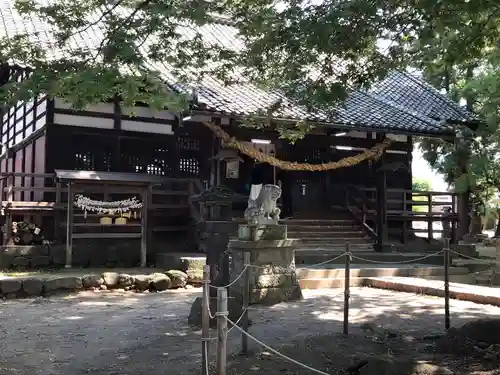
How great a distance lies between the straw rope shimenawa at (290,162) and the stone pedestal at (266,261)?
647cm

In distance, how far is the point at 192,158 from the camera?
701 inches

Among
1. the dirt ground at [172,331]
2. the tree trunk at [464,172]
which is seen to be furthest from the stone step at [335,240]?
the tree trunk at [464,172]

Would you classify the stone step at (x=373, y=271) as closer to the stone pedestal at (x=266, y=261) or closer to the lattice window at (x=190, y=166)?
the stone pedestal at (x=266, y=261)

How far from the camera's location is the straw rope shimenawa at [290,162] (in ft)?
53.0

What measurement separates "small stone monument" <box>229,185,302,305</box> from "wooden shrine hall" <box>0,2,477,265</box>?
5049mm

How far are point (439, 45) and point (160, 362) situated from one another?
17.9 ft

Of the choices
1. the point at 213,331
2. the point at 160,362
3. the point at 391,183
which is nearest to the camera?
the point at 160,362

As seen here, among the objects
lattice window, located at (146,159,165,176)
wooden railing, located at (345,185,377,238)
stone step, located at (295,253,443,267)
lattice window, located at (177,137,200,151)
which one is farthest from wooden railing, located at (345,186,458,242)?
lattice window, located at (146,159,165,176)

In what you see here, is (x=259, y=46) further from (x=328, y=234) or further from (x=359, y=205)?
(x=359, y=205)

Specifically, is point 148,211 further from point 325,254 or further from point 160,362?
point 160,362

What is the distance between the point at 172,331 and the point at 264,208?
3.56 metres

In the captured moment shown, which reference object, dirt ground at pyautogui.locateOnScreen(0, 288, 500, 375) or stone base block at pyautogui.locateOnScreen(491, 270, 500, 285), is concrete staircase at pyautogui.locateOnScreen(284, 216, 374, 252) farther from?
dirt ground at pyautogui.locateOnScreen(0, 288, 500, 375)

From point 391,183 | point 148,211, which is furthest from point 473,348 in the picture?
point 391,183

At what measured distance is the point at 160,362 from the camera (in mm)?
6133
